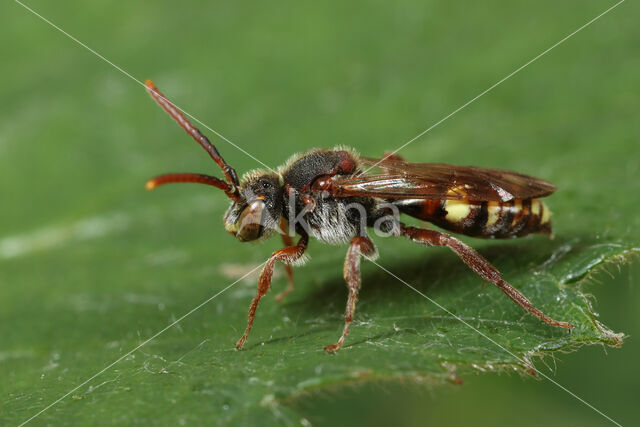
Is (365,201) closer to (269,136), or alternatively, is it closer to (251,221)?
(251,221)

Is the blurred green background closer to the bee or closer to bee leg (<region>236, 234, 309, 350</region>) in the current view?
bee leg (<region>236, 234, 309, 350</region>)

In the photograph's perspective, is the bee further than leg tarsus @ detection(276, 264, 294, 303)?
No

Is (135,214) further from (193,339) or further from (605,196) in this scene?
(605,196)

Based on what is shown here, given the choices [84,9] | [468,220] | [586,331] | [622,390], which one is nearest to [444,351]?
[586,331]

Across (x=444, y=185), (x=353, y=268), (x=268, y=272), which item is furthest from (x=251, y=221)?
(x=444, y=185)

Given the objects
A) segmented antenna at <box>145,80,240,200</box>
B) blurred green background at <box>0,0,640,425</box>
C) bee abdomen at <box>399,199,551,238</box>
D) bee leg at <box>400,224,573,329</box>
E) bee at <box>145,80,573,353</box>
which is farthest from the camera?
blurred green background at <box>0,0,640,425</box>

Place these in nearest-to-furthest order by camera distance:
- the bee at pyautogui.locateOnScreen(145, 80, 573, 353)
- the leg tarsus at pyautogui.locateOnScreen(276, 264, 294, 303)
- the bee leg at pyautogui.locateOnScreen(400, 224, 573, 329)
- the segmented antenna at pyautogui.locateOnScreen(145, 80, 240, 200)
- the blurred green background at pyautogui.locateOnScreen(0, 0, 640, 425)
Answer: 1. the bee leg at pyautogui.locateOnScreen(400, 224, 573, 329)
2. the segmented antenna at pyautogui.locateOnScreen(145, 80, 240, 200)
3. the bee at pyautogui.locateOnScreen(145, 80, 573, 353)
4. the leg tarsus at pyautogui.locateOnScreen(276, 264, 294, 303)
5. the blurred green background at pyautogui.locateOnScreen(0, 0, 640, 425)

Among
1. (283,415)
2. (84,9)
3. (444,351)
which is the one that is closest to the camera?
(283,415)

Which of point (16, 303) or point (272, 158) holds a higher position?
point (272, 158)

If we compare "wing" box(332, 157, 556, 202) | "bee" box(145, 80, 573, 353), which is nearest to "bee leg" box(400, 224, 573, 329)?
"bee" box(145, 80, 573, 353)
